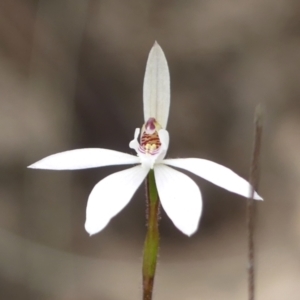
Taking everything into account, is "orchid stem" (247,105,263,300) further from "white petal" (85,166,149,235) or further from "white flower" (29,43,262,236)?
"white petal" (85,166,149,235)

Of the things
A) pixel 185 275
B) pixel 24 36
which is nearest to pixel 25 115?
pixel 24 36

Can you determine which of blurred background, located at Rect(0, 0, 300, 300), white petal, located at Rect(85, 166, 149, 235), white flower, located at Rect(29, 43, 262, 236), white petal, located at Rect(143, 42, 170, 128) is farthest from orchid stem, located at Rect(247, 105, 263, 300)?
blurred background, located at Rect(0, 0, 300, 300)

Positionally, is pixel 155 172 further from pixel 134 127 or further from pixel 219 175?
pixel 134 127

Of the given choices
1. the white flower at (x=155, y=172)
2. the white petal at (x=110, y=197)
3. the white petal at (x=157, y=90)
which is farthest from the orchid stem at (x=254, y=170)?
the white petal at (x=157, y=90)

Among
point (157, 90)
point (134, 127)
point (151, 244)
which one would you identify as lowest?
point (151, 244)

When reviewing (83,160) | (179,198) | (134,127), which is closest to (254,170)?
(179,198)

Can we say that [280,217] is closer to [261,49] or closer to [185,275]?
[185,275]
